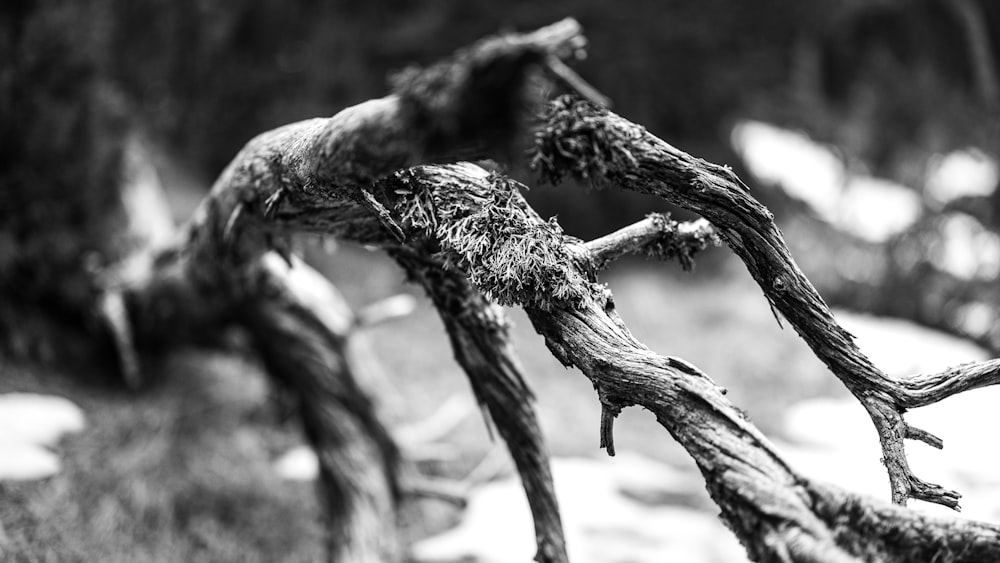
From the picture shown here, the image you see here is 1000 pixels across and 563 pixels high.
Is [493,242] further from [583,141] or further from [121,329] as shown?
[121,329]

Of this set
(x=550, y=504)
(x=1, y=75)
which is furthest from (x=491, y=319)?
(x=1, y=75)

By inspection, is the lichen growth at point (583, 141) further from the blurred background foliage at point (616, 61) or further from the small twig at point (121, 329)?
the blurred background foliage at point (616, 61)

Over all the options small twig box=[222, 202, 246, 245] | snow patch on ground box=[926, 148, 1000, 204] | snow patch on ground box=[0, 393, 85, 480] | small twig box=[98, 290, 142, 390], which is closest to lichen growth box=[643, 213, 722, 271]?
small twig box=[222, 202, 246, 245]

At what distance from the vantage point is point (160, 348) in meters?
3.95

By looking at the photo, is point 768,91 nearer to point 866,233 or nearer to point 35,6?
point 866,233

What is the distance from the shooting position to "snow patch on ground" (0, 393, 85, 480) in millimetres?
2969

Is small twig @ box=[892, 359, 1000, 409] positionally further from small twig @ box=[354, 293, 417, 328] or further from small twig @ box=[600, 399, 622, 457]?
small twig @ box=[354, 293, 417, 328]

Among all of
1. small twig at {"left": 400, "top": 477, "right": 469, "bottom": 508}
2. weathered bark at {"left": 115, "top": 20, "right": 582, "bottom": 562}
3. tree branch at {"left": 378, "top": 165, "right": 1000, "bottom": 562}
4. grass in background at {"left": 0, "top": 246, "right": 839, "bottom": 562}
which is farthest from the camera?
small twig at {"left": 400, "top": 477, "right": 469, "bottom": 508}

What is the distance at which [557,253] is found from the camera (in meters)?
1.60

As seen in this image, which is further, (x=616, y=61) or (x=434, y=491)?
(x=616, y=61)

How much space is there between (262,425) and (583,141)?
10.2ft

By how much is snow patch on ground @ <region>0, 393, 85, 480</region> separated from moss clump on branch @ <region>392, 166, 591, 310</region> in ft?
7.69

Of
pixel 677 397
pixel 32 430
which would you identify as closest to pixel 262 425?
pixel 32 430

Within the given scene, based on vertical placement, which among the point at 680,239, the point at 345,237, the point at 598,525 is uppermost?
the point at 345,237
